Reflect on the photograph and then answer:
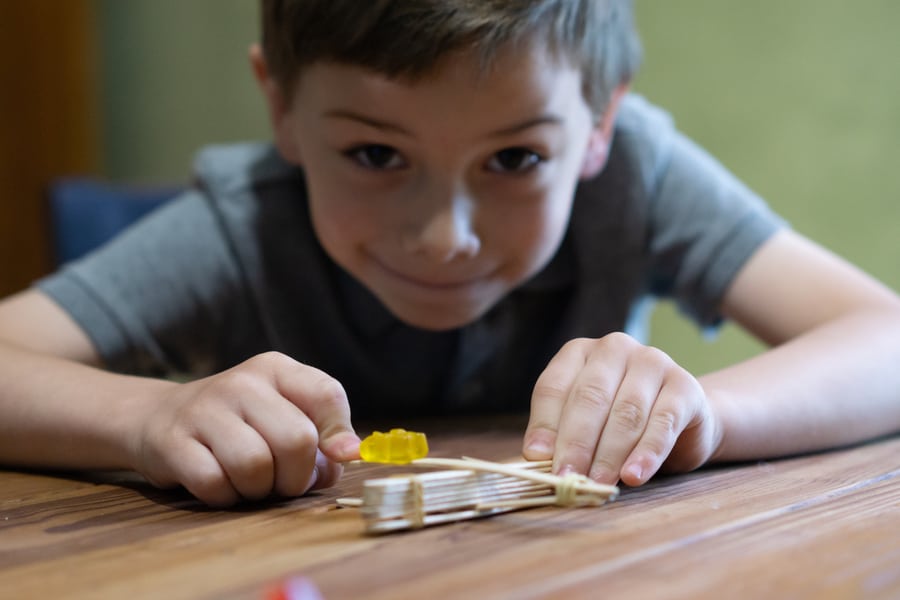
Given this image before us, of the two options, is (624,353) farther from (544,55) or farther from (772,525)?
(544,55)

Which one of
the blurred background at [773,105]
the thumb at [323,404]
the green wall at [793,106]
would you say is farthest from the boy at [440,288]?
the green wall at [793,106]

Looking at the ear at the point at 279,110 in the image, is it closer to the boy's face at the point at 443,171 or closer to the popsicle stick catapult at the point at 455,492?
the boy's face at the point at 443,171

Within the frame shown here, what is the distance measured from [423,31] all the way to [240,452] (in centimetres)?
40

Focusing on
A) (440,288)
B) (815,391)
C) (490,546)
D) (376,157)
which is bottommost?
(490,546)

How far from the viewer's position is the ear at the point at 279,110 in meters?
0.97

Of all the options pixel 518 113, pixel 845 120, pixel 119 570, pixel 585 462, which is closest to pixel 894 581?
pixel 585 462

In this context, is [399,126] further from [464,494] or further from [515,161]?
[464,494]

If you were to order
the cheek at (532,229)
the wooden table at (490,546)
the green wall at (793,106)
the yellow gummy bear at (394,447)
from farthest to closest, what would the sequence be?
1. the green wall at (793,106)
2. the cheek at (532,229)
3. the yellow gummy bear at (394,447)
4. the wooden table at (490,546)

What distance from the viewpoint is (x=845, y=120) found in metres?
1.43

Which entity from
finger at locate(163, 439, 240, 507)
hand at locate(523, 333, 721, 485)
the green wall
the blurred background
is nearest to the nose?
hand at locate(523, 333, 721, 485)

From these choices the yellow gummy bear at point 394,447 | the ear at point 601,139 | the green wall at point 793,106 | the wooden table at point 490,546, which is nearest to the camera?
the wooden table at point 490,546

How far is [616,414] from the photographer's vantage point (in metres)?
0.56

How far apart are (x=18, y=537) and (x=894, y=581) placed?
43 cm

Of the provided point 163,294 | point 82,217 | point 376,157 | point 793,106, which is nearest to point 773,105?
point 793,106
